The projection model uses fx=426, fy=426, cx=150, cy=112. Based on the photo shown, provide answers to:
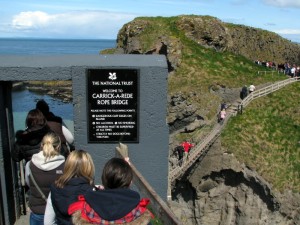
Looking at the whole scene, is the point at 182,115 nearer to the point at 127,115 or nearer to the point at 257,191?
the point at 257,191

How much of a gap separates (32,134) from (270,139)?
25.2m

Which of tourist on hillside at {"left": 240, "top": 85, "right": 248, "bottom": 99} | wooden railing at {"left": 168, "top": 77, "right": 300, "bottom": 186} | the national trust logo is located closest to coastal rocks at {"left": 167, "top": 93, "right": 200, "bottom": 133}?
wooden railing at {"left": 168, "top": 77, "right": 300, "bottom": 186}

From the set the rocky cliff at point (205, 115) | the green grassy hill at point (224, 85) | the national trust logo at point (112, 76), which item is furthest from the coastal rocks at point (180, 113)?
the national trust logo at point (112, 76)

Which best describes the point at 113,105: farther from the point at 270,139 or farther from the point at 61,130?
the point at 270,139

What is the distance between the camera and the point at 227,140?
27500 mm

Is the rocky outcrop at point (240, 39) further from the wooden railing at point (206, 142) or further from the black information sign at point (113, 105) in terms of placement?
the black information sign at point (113, 105)

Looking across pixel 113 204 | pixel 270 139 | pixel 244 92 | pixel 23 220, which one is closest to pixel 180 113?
pixel 244 92

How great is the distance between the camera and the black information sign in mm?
6387

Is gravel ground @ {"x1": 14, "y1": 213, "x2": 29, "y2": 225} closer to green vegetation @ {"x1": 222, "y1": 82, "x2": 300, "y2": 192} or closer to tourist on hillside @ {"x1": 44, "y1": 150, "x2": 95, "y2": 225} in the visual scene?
tourist on hillside @ {"x1": 44, "y1": 150, "x2": 95, "y2": 225}

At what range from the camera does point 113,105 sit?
648cm

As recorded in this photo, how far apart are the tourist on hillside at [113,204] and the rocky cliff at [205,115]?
1484 cm

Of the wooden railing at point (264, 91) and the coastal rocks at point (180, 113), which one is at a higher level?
the wooden railing at point (264, 91)

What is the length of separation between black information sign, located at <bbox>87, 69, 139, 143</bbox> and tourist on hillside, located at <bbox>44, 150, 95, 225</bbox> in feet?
7.93

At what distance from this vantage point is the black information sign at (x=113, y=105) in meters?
6.39
